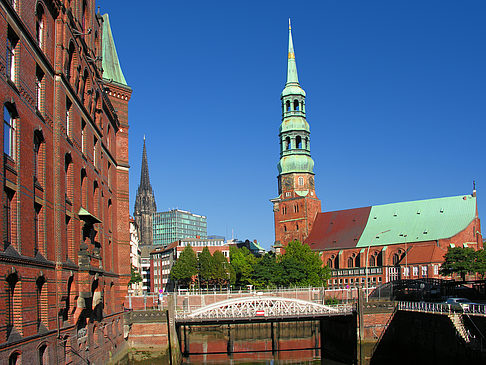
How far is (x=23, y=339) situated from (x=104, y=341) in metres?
18.4

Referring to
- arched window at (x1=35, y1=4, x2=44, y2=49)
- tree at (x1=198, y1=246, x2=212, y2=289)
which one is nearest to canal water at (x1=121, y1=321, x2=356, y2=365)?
tree at (x1=198, y1=246, x2=212, y2=289)

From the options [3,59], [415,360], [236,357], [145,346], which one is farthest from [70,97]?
[236,357]

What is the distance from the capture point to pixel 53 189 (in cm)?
2702

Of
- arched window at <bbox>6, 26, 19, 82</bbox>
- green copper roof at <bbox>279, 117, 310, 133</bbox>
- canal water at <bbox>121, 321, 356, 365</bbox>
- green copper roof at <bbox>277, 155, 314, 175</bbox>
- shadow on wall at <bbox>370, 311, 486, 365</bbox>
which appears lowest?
canal water at <bbox>121, 321, 356, 365</bbox>

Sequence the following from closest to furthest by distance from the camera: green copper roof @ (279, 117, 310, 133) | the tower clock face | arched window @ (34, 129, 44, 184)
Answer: arched window @ (34, 129, 44, 184) → green copper roof @ (279, 117, 310, 133) → the tower clock face

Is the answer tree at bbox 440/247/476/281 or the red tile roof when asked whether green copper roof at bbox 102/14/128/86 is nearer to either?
tree at bbox 440/247/476/281

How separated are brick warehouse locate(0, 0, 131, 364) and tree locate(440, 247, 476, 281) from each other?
65.2 meters

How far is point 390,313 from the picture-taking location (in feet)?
186

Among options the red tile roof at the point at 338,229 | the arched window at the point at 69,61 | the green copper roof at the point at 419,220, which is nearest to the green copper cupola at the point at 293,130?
the red tile roof at the point at 338,229

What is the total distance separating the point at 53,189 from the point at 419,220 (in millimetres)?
100183

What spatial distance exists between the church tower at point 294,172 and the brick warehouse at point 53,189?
8090 centimetres

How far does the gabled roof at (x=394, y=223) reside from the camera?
114 meters

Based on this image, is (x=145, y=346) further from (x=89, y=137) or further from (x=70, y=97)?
(x=70, y=97)

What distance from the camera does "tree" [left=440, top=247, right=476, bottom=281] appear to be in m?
93.5
